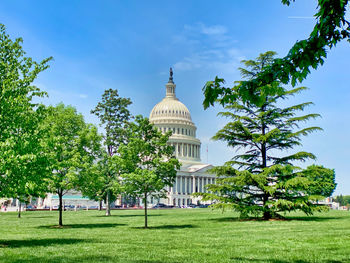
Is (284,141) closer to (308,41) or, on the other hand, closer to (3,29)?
(3,29)

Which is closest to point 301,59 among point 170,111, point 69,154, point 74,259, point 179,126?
point 74,259

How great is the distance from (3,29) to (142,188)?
1481cm

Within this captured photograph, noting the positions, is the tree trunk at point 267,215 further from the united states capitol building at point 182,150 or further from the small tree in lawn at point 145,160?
the united states capitol building at point 182,150

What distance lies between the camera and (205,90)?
8.35m

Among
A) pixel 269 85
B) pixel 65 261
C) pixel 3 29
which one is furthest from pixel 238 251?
pixel 3 29

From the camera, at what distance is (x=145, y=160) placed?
29.8m

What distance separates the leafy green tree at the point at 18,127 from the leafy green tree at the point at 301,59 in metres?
10.5

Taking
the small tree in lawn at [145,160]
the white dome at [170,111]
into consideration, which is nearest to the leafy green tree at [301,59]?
the small tree in lawn at [145,160]

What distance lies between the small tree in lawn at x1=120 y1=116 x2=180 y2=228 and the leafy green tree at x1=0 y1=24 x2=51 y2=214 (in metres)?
9.57

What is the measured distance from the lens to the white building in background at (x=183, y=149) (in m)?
147

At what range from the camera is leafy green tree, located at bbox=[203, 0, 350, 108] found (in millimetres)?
7617

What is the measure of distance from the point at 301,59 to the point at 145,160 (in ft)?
73.6

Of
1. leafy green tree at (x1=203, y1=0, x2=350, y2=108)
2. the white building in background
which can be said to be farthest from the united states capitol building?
leafy green tree at (x1=203, y1=0, x2=350, y2=108)

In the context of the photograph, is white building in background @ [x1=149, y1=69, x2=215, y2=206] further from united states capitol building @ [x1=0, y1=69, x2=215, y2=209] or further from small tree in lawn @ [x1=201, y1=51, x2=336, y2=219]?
small tree in lawn @ [x1=201, y1=51, x2=336, y2=219]
